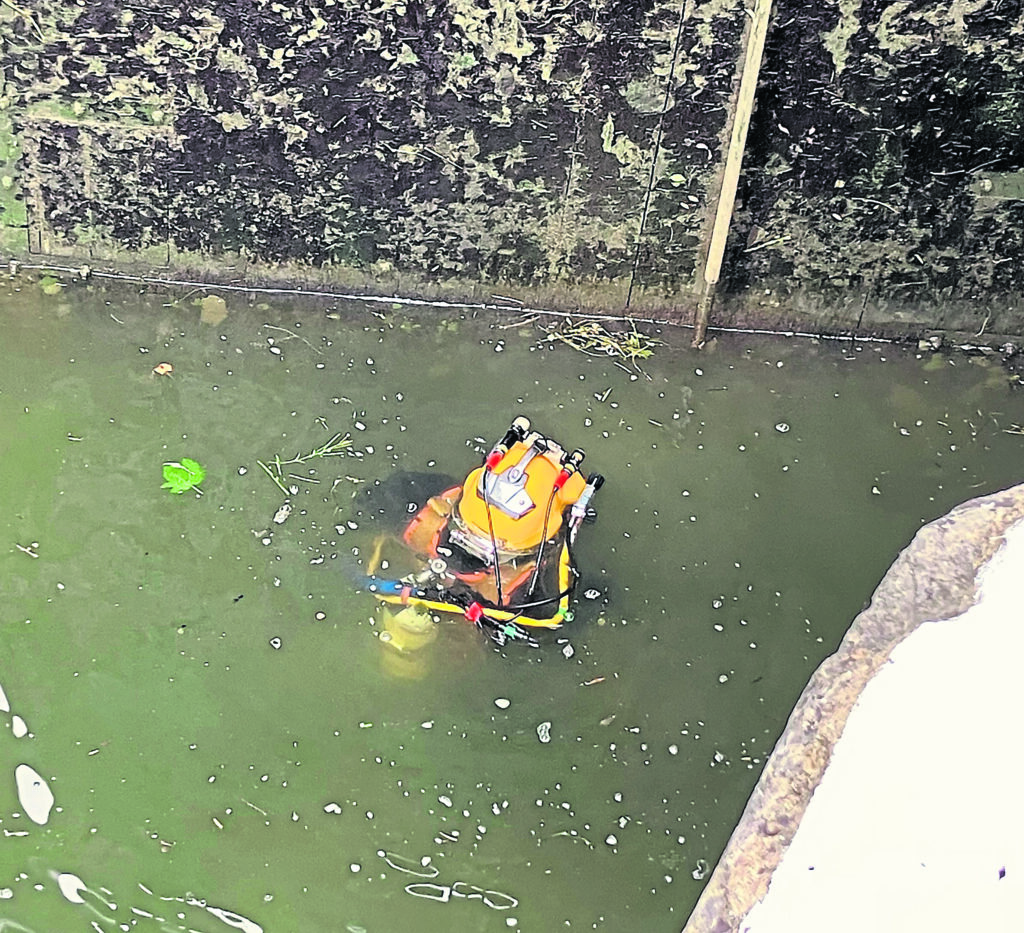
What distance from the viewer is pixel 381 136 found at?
9.69 feet

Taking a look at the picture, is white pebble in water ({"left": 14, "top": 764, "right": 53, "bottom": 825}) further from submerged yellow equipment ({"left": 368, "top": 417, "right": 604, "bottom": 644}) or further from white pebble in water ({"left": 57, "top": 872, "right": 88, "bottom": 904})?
submerged yellow equipment ({"left": 368, "top": 417, "right": 604, "bottom": 644})

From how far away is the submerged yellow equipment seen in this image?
2.54m

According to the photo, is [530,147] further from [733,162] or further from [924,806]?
[924,806]

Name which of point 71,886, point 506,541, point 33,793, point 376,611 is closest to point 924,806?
point 506,541

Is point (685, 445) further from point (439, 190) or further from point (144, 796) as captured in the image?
point (144, 796)

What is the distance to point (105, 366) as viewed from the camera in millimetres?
3059

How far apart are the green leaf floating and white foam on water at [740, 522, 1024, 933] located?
6.36 feet

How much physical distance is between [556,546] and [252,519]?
2.63 ft

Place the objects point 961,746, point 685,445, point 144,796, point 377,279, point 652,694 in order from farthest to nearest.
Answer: point 377,279, point 685,445, point 652,694, point 144,796, point 961,746

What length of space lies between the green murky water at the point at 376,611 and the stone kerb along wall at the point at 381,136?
0.22 m

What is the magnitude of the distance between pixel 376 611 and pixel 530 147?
135 centimetres

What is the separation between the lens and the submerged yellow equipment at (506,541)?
8.34 ft

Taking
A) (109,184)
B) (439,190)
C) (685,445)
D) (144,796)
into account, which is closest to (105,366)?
(109,184)

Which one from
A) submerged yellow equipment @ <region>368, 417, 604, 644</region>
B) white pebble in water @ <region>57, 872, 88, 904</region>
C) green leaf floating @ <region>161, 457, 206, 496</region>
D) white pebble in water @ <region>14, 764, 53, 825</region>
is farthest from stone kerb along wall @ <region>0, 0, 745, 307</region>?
white pebble in water @ <region>57, 872, 88, 904</region>
